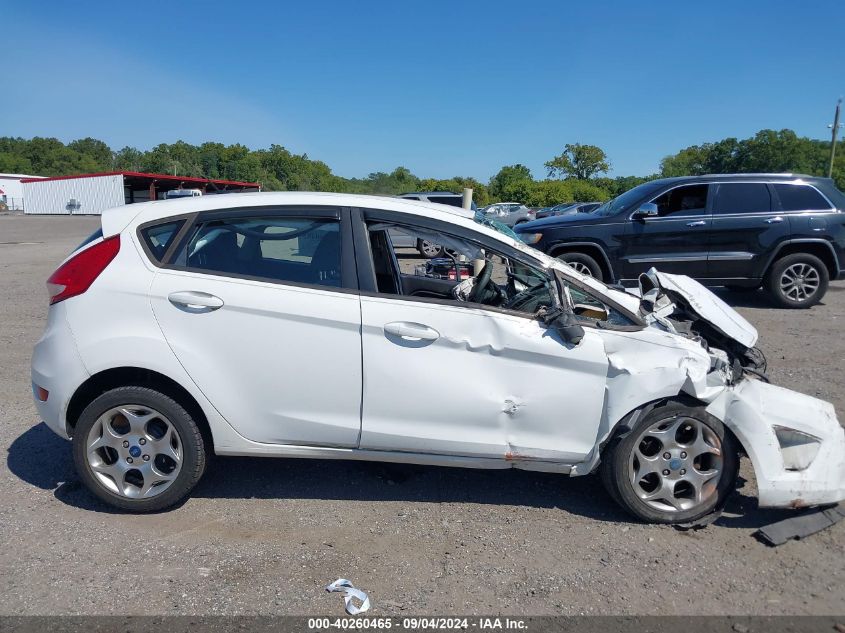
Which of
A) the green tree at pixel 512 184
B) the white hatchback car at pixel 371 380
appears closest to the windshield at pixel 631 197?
the white hatchback car at pixel 371 380

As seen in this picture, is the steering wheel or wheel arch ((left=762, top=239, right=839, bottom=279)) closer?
the steering wheel

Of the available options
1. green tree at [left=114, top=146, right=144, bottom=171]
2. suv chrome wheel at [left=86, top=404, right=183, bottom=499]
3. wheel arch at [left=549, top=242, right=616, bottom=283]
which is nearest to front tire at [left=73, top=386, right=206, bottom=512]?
suv chrome wheel at [left=86, top=404, right=183, bottom=499]

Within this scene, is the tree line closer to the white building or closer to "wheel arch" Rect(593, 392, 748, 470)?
the white building

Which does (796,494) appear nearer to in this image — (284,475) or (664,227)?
(284,475)

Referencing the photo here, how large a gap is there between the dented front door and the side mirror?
258 inches

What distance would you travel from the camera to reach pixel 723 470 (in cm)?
338

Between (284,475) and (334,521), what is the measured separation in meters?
0.72

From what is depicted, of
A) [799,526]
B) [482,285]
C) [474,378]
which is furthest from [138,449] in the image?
[799,526]

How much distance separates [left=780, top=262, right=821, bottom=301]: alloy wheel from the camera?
30.4 feet

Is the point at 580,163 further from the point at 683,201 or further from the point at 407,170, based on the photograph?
the point at 683,201

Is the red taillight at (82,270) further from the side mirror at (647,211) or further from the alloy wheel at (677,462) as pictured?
the side mirror at (647,211)

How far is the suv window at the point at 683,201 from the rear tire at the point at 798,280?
1465mm

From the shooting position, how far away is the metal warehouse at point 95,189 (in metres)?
55.8

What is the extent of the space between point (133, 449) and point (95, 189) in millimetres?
61756
